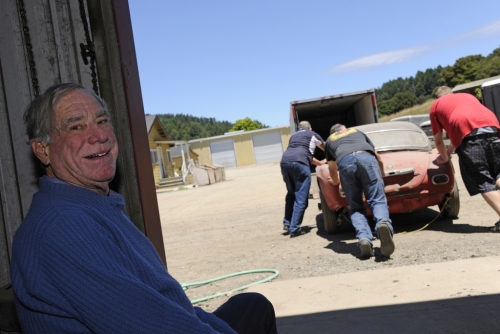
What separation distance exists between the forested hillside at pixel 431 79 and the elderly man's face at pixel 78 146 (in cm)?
6131

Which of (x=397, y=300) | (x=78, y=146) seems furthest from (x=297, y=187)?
(x=78, y=146)

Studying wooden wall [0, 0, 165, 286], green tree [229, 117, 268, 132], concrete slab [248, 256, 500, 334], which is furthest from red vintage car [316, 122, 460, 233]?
green tree [229, 117, 268, 132]

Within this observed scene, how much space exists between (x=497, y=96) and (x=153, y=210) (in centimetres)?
2345

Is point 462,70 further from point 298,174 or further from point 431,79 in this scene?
point 298,174

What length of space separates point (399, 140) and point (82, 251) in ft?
26.2

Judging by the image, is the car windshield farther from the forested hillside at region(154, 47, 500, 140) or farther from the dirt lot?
the forested hillside at region(154, 47, 500, 140)

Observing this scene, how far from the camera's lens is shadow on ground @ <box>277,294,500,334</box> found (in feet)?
12.9

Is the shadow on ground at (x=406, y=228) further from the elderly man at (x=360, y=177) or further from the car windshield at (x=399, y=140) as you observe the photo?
the car windshield at (x=399, y=140)

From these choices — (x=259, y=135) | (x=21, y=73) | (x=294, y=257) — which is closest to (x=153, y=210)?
(x=21, y=73)

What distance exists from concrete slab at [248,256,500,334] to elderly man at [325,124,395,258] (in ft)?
3.25

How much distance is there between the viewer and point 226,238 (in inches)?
397

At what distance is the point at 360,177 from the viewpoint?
7051 mm

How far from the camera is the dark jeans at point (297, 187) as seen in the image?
9008 millimetres

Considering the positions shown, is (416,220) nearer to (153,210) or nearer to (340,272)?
(340,272)
